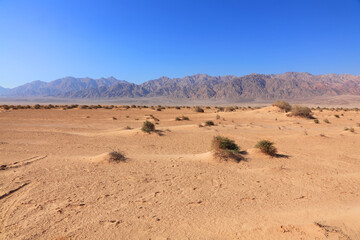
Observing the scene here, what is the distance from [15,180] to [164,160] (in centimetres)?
509

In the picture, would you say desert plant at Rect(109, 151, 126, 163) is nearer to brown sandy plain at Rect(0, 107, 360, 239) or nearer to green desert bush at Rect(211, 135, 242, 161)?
brown sandy plain at Rect(0, 107, 360, 239)

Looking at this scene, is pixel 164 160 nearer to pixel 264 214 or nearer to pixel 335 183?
pixel 264 214

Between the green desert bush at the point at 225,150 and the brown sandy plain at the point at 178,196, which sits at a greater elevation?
the green desert bush at the point at 225,150

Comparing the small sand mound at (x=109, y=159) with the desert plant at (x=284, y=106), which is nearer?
the small sand mound at (x=109, y=159)

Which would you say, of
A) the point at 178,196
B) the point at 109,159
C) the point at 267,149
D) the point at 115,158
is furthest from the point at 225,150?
the point at 109,159

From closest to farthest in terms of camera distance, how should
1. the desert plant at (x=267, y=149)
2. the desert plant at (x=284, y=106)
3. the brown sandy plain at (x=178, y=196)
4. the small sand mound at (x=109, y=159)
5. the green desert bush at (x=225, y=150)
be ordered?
the brown sandy plain at (x=178, y=196) < the small sand mound at (x=109, y=159) < the green desert bush at (x=225, y=150) < the desert plant at (x=267, y=149) < the desert plant at (x=284, y=106)

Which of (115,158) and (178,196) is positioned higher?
(115,158)

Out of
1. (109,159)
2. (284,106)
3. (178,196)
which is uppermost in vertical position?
(284,106)

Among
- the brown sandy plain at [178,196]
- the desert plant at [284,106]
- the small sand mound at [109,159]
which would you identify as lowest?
the brown sandy plain at [178,196]

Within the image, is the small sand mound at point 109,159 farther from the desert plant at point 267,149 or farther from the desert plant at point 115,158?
the desert plant at point 267,149

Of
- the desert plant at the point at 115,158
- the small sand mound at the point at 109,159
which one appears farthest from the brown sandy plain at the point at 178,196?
the desert plant at the point at 115,158

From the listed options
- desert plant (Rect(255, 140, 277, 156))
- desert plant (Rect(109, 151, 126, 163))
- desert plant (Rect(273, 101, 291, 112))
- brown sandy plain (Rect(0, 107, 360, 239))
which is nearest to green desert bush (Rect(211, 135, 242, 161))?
brown sandy plain (Rect(0, 107, 360, 239))

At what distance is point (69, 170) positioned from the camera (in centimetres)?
788

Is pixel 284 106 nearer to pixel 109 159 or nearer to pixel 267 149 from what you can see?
pixel 267 149
